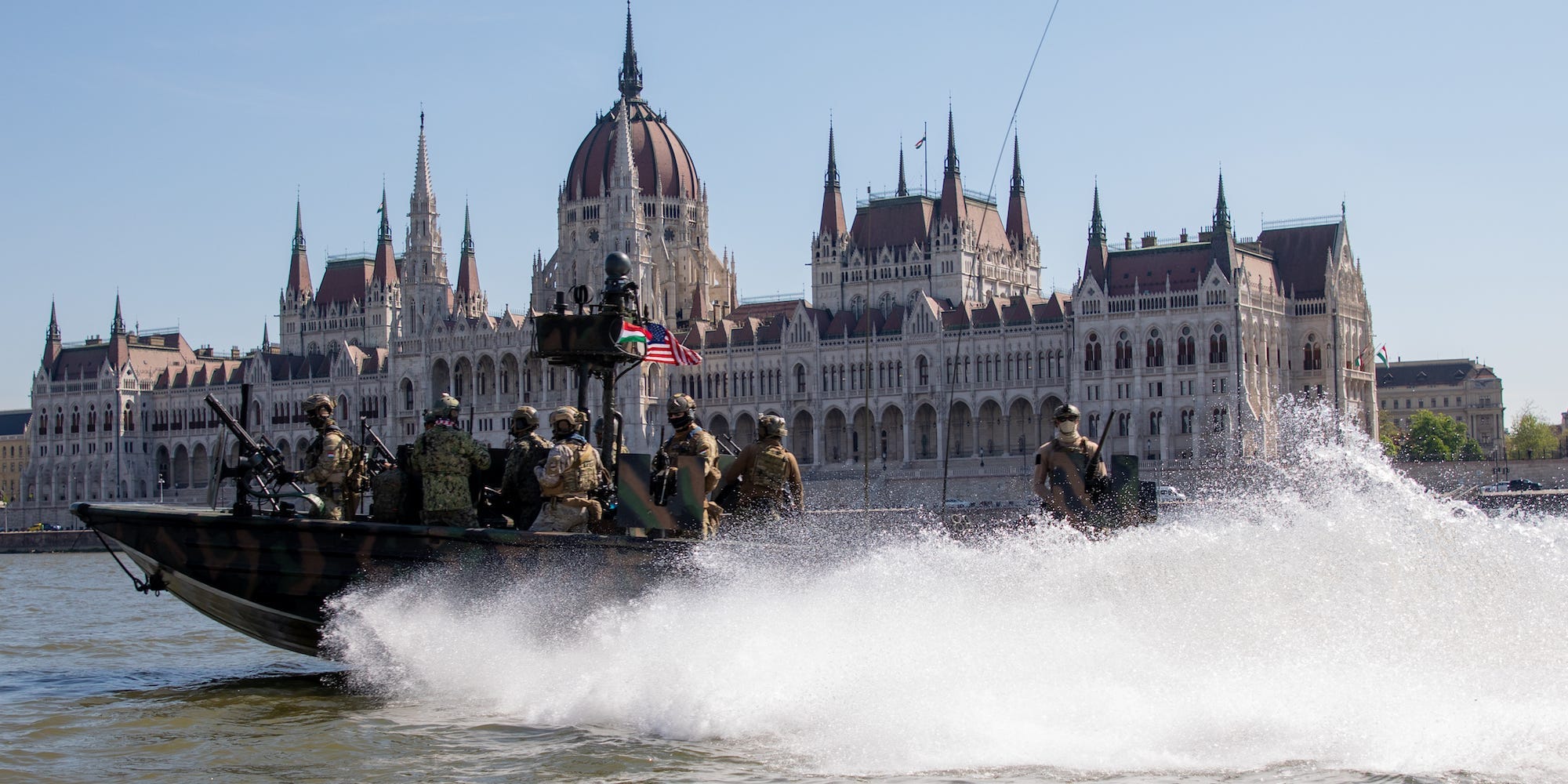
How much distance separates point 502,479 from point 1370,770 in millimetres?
10316

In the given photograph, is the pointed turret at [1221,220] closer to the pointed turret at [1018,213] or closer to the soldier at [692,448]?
the pointed turret at [1018,213]

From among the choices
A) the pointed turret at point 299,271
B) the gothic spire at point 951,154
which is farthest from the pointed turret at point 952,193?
the pointed turret at point 299,271

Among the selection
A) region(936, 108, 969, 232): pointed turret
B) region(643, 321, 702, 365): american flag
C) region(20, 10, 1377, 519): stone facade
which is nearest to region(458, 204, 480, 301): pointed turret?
region(20, 10, 1377, 519): stone facade

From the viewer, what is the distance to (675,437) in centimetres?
2038

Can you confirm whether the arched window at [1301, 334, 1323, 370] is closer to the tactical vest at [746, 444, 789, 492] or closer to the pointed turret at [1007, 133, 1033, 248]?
the pointed turret at [1007, 133, 1033, 248]

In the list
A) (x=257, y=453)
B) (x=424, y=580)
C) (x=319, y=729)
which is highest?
(x=257, y=453)

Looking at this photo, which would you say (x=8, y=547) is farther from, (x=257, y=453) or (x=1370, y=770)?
(x=1370, y=770)

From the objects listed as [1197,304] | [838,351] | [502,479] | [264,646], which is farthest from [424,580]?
[838,351]

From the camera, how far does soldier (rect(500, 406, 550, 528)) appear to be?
21000 millimetres

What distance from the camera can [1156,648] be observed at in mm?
Answer: 16656

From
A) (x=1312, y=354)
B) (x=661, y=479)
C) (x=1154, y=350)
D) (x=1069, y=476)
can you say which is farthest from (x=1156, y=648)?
(x=1312, y=354)

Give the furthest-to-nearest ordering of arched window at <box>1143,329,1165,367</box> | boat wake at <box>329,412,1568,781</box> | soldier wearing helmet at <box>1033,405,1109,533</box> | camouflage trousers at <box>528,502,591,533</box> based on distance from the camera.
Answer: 1. arched window at <box>1143,329,1165,367</box>
2. camouflage trousers at <box>528,502,591,533</box>
3. soldier wearing helmet at <box>1033,405,1109,533</box>
4. boat wake at <box>329,412,1568,781</box>

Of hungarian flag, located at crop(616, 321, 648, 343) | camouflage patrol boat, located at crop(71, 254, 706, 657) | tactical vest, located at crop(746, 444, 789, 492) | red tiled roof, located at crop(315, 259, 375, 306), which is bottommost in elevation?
camouflage patrol boat, located at crop(71, 254, 706, 657)

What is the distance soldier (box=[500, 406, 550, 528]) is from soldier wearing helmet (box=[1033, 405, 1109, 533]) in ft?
18.2
